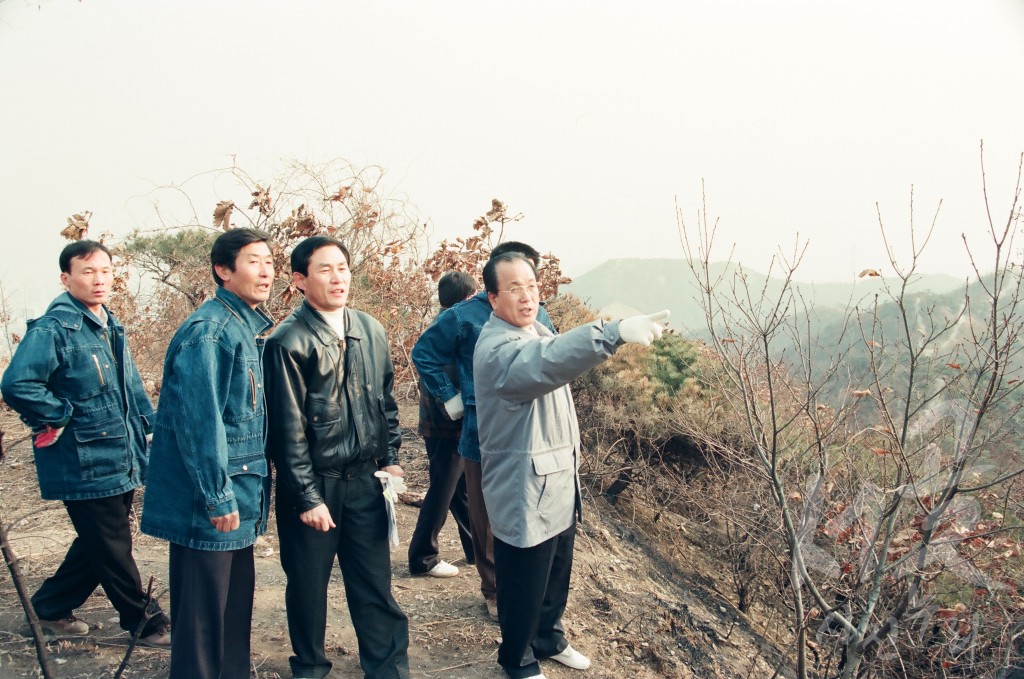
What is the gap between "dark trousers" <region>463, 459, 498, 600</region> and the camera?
3455mm

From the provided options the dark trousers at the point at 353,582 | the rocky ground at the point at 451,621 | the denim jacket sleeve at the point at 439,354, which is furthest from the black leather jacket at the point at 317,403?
the rocky ground at the point at 451,621

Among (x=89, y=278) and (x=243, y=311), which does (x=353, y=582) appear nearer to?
(x=243, y=311)

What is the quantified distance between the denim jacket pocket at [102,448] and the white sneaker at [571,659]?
7.02 feet

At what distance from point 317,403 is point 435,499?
1.45 meters

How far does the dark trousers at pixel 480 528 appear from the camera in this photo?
3455 millimetres

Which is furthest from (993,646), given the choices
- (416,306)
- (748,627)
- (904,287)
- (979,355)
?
(416,306)

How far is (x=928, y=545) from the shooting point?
3.10 metres

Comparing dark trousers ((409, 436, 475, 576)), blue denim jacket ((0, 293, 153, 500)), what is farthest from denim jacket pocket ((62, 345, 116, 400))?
dark trousers ((409, 436, 475, 576))

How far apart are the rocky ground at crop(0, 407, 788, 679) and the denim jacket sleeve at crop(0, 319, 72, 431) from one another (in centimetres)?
46

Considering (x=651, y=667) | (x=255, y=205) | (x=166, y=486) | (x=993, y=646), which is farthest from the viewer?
(x=255, y=205)

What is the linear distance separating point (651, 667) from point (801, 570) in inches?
38.1

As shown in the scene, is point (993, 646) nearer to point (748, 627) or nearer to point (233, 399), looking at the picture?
point (748, 627)

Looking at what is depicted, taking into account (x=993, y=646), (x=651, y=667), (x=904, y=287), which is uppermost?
(x=904, y=287)

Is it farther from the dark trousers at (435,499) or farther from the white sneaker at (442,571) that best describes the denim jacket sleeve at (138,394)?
the white sneaker at (442,571)
